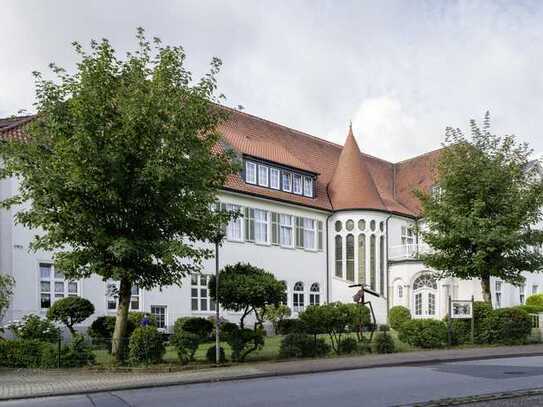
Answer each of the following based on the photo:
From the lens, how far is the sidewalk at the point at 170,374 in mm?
13703

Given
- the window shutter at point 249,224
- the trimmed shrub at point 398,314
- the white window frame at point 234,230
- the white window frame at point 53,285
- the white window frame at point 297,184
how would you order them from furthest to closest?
the white window frame at point 297,184 → the trimmed shrub at point 398,314 → the window shutter at point 249,224 → the white window frame at point 234,230 → the white window frame at point 53,285

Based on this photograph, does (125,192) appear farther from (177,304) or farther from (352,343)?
(177,304)

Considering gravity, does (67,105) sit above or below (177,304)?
above

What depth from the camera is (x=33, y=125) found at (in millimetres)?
17000

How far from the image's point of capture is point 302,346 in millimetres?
19391

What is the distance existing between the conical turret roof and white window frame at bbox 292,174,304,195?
2.60 metres

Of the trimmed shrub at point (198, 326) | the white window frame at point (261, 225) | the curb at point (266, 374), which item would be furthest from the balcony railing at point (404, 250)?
the trimmed shrub at point (198, 326)

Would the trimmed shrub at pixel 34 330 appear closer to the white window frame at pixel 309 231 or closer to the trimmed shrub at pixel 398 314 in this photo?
the white window frame at pixel 309 231

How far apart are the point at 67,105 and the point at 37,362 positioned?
683 centimetres

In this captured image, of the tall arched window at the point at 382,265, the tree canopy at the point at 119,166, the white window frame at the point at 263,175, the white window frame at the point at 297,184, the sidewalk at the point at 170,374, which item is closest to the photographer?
the sidewalk at the point at 170,374

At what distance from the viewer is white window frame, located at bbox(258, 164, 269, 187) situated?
33.7 meters

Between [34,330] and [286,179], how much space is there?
18268 mm

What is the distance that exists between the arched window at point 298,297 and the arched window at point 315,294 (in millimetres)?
709

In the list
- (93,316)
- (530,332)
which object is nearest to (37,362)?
(93,316)
